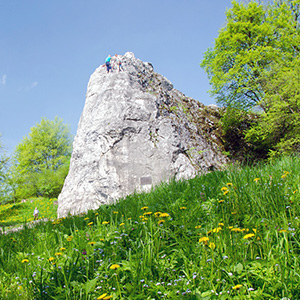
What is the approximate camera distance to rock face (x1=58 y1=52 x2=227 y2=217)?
954 centimetres

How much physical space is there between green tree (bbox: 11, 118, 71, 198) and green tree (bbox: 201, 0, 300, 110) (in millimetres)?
18961

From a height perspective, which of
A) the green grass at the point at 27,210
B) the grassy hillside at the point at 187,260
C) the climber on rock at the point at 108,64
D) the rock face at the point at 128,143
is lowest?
the grassy hillside at the point at 187,260

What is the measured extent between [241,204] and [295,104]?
38.2 ft

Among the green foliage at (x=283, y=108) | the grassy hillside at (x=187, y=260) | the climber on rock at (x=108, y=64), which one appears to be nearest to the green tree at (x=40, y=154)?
the climber on rock at (x=108, y=64)

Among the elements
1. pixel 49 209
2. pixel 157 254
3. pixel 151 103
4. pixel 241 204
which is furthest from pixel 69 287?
pixel 49 209

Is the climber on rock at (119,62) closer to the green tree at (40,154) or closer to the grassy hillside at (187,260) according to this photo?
the grassy hillside at (187,260)

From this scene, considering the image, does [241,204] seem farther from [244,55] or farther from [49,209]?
[49,209]

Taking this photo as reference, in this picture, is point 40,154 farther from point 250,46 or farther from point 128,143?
point 250,46

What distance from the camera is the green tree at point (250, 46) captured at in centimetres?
1451

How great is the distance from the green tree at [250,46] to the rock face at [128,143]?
456 cm

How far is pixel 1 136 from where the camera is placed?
22031 mm

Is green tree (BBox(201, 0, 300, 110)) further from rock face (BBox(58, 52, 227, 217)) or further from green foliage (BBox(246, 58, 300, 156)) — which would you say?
rock face (BBox(58, 52, 227, 217))

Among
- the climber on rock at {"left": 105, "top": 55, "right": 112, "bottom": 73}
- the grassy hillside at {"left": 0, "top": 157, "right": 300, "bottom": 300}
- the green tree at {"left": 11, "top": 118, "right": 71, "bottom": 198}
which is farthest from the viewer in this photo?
the green tree at {"left": 11, "top": 118, "right": 71, "bottom": 198}

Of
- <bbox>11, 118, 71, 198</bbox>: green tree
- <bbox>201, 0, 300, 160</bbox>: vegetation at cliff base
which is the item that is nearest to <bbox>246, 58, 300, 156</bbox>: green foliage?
<bbox>201, 0, 300, 160</bbox>: vegetation at cliff base
